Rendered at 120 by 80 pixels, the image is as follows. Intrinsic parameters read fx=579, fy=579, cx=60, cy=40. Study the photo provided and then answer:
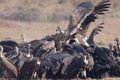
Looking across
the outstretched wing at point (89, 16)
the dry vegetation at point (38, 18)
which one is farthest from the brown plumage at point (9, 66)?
the dry vegetation at point (38, 18)

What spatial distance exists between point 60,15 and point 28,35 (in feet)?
33.6

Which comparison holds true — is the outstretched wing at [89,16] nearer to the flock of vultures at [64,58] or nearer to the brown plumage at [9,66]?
the flock of vultures at [64,58]

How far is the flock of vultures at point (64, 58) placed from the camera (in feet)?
47.3

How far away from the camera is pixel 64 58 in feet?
48.4

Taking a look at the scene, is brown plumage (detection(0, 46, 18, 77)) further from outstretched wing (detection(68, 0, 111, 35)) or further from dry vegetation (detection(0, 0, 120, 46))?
dry vegetation (detection(0, 0, 120, 46))

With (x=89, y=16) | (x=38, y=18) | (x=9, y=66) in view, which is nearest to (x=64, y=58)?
(x=9, y=66)

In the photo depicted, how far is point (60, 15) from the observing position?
36.6 metres

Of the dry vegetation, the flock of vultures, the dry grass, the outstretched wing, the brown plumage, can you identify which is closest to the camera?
the brown plumage

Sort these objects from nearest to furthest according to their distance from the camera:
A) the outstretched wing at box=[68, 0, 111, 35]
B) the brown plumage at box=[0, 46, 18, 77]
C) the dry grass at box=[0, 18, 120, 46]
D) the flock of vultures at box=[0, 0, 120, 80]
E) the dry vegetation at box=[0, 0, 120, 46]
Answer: the brown plumage at box=[0, 46, 18, 77], the flock of vultures at box=[0, 0, 120, 80], the outstretched wing at box=[68, 0, 111, 35], the dry grass at box=[0, 18, 120, 46], the dry vegetation at box=[0, 0, 120, 46]

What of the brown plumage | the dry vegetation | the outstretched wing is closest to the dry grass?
the dry vegetation

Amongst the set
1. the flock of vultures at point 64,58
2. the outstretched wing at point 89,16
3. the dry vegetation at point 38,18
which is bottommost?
the dry vegetation at point 38,18

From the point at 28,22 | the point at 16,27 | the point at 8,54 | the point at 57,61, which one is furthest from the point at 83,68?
the point at 28,22

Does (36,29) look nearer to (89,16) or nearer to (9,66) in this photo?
(89,16)

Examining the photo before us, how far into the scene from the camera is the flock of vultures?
14.4 m
